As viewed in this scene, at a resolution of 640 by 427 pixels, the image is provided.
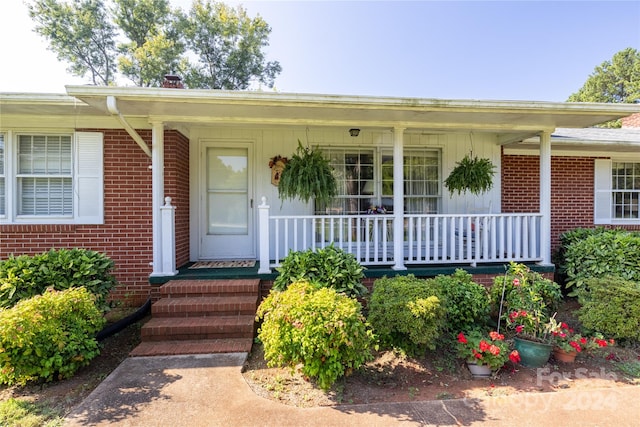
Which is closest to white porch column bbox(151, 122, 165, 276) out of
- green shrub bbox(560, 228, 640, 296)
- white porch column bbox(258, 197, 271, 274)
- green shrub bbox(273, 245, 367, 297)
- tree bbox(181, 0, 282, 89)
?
white porch column bbox(258, 197, 271, 274)

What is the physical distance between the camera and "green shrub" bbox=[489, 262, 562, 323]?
4.02 meters

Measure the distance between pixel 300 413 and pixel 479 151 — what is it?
5.71 metres

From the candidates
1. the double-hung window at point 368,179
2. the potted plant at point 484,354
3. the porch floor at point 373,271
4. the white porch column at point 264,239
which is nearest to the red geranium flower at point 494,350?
the potted plant at point 484,354

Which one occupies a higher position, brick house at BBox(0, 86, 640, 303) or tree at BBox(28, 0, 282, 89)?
tree at BBox(28, 0, 282, 89)

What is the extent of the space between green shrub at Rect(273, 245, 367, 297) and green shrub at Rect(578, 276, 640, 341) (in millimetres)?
3006

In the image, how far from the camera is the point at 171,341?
391 centimetres

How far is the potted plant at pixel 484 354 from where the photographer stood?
3270 mm

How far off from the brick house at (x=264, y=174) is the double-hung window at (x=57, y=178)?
17mm

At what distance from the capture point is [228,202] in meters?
5.98

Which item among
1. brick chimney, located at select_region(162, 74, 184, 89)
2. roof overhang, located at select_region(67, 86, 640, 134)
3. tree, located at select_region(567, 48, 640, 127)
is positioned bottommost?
roof overhang, located at select_region(67, 86, 640, 134)

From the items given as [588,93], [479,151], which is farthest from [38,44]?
[588,93]

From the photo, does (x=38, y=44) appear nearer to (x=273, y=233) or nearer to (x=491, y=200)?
(x=273, y=233)

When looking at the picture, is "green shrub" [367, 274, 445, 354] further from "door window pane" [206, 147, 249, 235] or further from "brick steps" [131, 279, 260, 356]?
"door window pane" [206, 147, 249, 235]

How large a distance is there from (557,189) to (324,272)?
18.8ft
